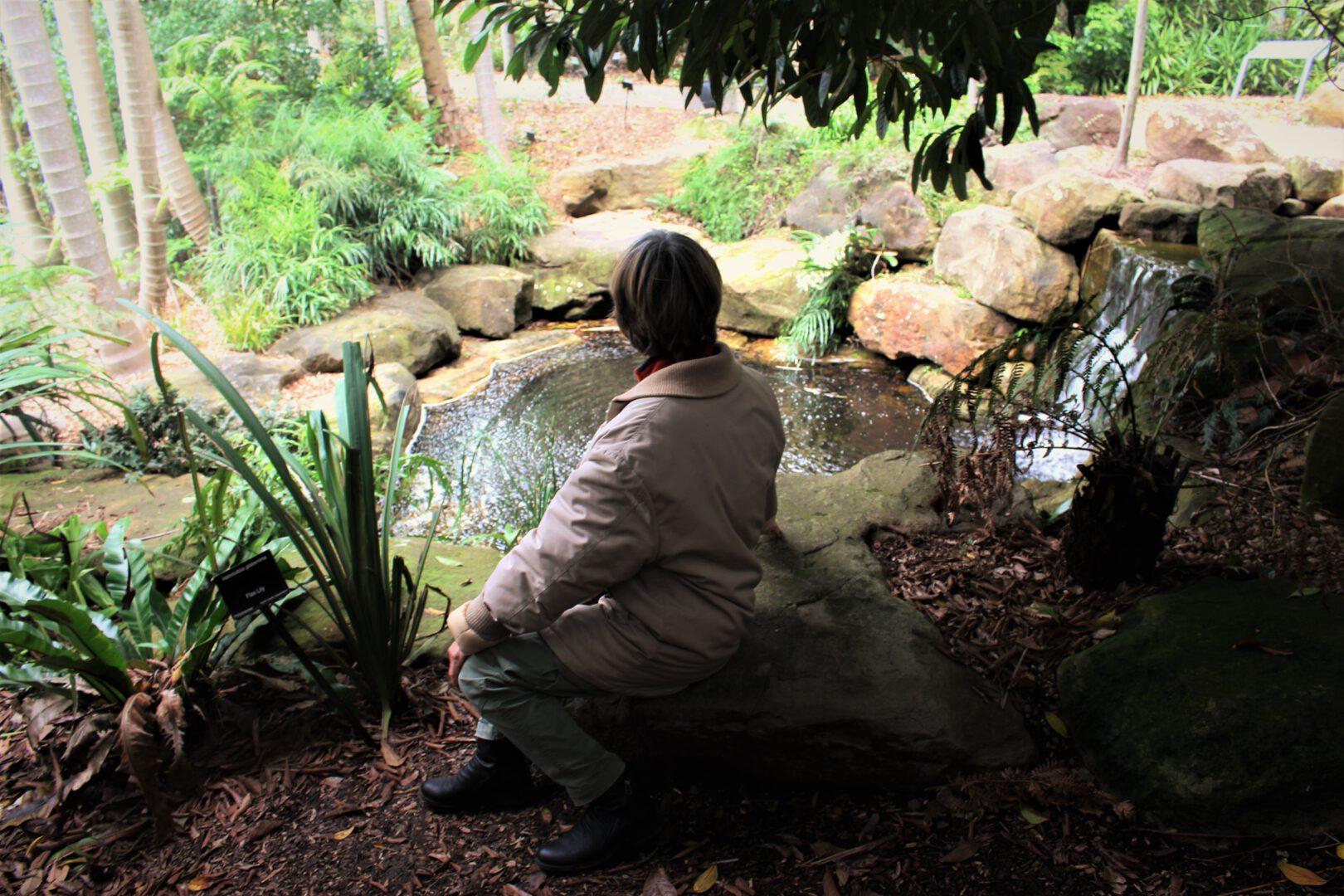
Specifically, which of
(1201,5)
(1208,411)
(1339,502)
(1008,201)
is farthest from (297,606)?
(1201,5)

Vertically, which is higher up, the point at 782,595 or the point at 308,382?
the point at 782,595

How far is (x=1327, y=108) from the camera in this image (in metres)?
7.73

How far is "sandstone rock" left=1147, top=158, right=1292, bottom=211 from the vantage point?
6121 millimetres

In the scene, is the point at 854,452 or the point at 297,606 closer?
the point at 297,606

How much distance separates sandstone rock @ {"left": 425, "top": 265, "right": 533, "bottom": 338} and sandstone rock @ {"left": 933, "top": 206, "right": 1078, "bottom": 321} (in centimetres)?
413

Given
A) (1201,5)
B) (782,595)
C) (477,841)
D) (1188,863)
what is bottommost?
(477,841)

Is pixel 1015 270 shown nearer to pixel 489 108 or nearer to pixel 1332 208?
pixel 1332 208

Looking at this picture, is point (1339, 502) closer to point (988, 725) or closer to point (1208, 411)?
point (988, 725)

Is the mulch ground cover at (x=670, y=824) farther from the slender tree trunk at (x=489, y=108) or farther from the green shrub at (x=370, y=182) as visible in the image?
the slender tree trunk at (x=489, y=108)

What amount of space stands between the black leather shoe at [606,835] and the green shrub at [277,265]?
19.5 ft

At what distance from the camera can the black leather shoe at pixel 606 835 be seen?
165 centimetres

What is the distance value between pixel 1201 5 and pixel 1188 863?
464 inches

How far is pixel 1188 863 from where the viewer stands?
4.94ft

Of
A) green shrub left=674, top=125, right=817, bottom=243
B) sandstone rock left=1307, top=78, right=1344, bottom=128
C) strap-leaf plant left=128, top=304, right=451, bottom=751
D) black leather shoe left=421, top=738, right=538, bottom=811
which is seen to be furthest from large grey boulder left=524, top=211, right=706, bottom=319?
black leather shoe left=421, top=738, right=538, bottom=811
